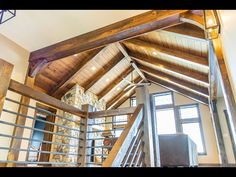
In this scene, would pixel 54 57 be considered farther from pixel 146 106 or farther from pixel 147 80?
pixel 147 80

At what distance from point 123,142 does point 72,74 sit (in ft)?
19.6

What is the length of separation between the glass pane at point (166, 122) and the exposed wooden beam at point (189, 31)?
6.48 metres

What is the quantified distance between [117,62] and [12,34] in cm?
501

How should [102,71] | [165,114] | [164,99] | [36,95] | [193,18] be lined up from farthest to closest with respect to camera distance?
[164,99] → [165,114] → [102,71] → [193,18] → [36,95]

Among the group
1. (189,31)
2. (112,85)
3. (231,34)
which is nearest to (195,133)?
(112,85)

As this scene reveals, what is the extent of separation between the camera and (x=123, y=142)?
5.03 ft

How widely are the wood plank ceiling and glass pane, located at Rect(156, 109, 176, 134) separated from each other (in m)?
1.34

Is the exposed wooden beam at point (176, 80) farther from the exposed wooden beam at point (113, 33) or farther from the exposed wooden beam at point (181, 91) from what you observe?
the exposed wooden beam at point (113, 33)

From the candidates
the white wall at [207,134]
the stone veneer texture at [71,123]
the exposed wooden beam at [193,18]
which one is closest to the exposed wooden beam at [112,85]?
the stone veneer texture at [71,123]

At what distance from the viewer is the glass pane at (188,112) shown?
32.0ft

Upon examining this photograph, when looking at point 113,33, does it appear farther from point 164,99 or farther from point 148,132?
point 164,99
